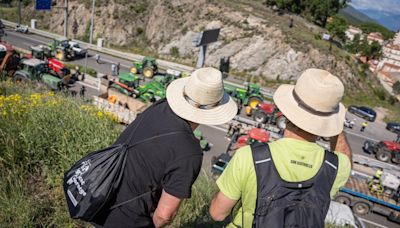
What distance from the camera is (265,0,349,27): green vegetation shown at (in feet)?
162

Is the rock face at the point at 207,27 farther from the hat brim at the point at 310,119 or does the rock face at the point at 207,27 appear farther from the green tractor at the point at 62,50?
the hat brim at the point at 310,119

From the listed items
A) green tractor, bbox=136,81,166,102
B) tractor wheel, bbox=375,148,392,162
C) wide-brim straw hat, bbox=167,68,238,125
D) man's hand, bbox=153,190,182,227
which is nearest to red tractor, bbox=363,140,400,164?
tractor wheel, bbox=375,148,392,162

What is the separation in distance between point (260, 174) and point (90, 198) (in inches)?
52.2

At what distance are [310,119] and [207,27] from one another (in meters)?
38.6

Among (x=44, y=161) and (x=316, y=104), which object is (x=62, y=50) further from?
(x=316, y=104)

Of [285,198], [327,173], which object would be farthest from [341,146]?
[285,198]

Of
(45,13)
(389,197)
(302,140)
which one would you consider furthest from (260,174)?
(45,13)

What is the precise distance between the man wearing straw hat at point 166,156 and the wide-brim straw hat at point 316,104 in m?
0.64

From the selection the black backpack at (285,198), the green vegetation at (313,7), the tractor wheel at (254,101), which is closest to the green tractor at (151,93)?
the tractor wheel at (254,101)

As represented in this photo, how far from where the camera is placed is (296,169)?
2.50m

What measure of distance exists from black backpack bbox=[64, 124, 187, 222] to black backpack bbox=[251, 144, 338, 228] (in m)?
0.72

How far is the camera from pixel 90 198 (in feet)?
8.55

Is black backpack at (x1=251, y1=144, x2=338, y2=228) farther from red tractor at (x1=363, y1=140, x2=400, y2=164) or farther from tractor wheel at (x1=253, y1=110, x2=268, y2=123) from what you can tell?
red tractor at (x1=363, y1=140, x2=400, y2=164)

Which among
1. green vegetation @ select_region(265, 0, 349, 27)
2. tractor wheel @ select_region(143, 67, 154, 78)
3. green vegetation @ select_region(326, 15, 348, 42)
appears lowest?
tractor wheel @ select_region(143, 67, 154, 78)
